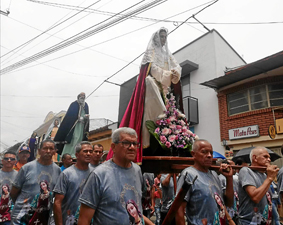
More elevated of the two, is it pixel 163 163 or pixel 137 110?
pixel 137 110

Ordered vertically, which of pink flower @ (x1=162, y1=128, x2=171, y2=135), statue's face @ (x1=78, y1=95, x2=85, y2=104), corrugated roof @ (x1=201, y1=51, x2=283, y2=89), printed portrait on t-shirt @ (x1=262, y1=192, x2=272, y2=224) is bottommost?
printed portrait on t-shirt @ (x1=262, y1=192, x2=272, y2=224)

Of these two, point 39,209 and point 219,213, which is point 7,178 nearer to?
point 39,209

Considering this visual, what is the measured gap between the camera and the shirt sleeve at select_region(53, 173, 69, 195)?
297cm

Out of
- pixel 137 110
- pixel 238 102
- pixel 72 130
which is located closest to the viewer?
pixel 137 110

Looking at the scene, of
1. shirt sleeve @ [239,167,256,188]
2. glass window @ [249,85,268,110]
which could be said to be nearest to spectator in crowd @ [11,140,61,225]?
shirt sleeve @ [239,167,256,188]

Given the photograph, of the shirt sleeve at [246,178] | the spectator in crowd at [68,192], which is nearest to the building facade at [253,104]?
the shirt sleeve at [246,178]

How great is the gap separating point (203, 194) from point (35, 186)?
90.5 inches

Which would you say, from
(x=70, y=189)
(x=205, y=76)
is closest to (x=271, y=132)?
(x=205, y=76)

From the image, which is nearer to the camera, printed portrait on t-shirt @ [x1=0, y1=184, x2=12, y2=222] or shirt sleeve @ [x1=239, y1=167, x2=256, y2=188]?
shirt sleeve @ [x1=239, y1=167, x2=256, y2=188]

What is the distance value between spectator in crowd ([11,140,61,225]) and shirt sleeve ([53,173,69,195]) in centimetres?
56

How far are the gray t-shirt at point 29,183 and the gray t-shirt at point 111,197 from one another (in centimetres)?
176

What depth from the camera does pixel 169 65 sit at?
5.01 meters

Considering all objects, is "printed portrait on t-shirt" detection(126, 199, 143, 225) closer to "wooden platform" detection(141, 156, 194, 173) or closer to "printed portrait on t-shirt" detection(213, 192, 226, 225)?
"printed portrait on t-shirt" detection(213, 192, 226, 225)

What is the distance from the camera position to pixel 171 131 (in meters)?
4.18
